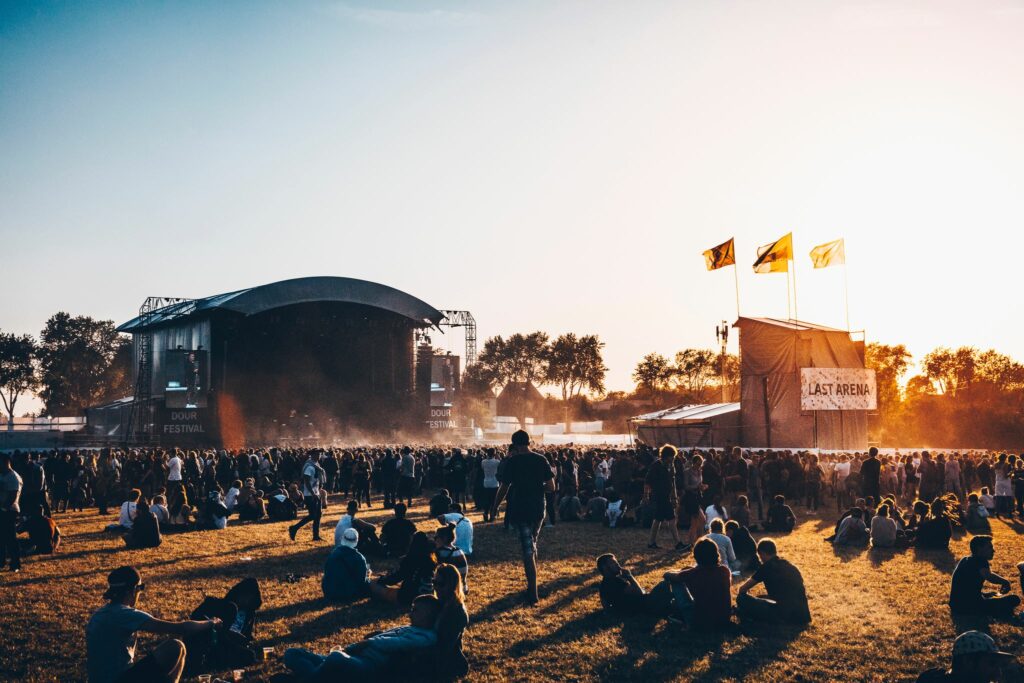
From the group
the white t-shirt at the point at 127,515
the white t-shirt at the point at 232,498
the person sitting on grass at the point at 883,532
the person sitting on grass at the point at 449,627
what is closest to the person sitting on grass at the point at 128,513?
the white t-shirt at the point at 127,515

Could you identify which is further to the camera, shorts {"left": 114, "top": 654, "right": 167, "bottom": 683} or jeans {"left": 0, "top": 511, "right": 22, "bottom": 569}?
jeans {"left": 0, "top": 511, "right": 22, "bottom": 569}

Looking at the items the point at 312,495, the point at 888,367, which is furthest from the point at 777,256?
the point at 888,367

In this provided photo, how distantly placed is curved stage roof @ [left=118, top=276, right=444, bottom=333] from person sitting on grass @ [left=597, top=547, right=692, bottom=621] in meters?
41.8

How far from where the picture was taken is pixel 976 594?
850cm

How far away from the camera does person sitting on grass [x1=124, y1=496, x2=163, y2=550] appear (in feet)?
44.0

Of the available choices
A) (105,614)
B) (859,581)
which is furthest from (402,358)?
(105,614)

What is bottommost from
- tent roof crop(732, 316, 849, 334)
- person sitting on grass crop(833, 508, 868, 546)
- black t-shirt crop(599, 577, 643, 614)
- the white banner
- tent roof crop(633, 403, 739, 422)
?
person sitting on grass crop(833, 508, 868, 546)

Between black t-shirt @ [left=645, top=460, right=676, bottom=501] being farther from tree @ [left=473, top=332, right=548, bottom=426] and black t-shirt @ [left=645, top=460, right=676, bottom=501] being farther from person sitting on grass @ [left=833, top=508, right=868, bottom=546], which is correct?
tree @ [left=473, top=332, right=548, bottom=426]

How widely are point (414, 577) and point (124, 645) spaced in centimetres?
373

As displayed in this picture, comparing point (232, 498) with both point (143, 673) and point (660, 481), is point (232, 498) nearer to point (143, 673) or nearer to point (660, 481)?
point (660, 481)

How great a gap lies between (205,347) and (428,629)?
45.0 m

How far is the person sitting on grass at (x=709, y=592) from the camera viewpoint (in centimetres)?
784

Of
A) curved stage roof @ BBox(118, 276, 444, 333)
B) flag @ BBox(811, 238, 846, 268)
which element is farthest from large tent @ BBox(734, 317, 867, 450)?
curved stage roof @ BBox(118, 276, 444, 333)

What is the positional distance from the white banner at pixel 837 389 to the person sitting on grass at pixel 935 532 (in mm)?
22266
